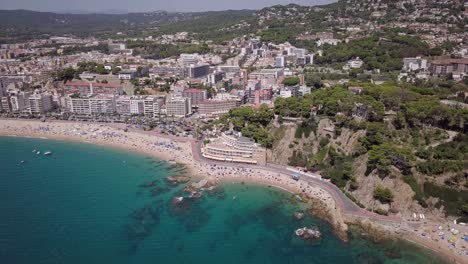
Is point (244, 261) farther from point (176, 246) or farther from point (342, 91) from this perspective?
point (342, 91)

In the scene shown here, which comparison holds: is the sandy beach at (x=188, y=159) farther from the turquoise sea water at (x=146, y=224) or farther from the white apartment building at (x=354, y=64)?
the white apartment building at (x=354, y=64)

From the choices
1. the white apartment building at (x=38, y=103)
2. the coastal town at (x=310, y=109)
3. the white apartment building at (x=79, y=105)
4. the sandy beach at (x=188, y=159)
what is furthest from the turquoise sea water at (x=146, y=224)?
the white apartment building at (x=38, y=103)

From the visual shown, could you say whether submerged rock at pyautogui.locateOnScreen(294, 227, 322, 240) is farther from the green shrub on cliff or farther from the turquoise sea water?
the green shrub on cliff

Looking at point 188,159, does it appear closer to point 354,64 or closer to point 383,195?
point 383,195

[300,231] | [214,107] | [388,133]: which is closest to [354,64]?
[214,107]

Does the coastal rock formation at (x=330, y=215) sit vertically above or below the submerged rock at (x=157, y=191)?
below
